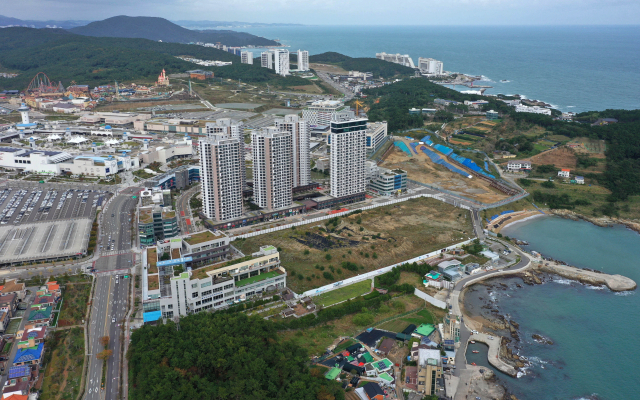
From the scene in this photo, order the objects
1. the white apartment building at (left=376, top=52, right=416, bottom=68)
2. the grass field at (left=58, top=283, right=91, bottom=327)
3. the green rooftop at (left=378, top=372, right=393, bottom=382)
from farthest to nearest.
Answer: the white apartment building at (left=376, top=52, right=416, bottom=68), the grass field at (left=58, top=283, right=91, bottom=327), the green rooftop at (left=378, top=372, right=393, bottom=382)

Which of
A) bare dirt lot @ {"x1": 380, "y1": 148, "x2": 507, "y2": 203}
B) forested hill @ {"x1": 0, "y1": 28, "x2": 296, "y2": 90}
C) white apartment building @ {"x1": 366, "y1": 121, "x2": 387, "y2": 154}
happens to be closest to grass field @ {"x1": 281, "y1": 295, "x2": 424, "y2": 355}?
bare dirt lot @ {"x1": 380, "y1": 148, "x2": 507, "y2": 203}

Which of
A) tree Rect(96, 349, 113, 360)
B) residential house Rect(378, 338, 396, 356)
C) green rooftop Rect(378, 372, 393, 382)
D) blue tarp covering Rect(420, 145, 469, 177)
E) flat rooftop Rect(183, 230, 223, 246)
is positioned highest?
flat rooftop Rect(183, 230, 223, 246)

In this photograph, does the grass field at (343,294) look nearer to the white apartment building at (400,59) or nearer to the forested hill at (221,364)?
the forested hill at (221,364)

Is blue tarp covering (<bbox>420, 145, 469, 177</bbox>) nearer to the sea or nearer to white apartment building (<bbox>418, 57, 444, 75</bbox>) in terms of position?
the sea

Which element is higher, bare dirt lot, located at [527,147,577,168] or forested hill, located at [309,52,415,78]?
forested hill, located at [309,52,415,78]

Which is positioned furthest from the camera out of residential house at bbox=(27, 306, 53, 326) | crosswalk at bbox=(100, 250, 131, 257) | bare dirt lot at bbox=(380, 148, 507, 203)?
bare dirt lot at bbox=(380, 148, 507, 203)

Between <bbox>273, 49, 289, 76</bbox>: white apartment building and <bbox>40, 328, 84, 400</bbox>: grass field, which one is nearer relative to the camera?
<bbox>40, 328, 84, 400</bbox>: grass field
